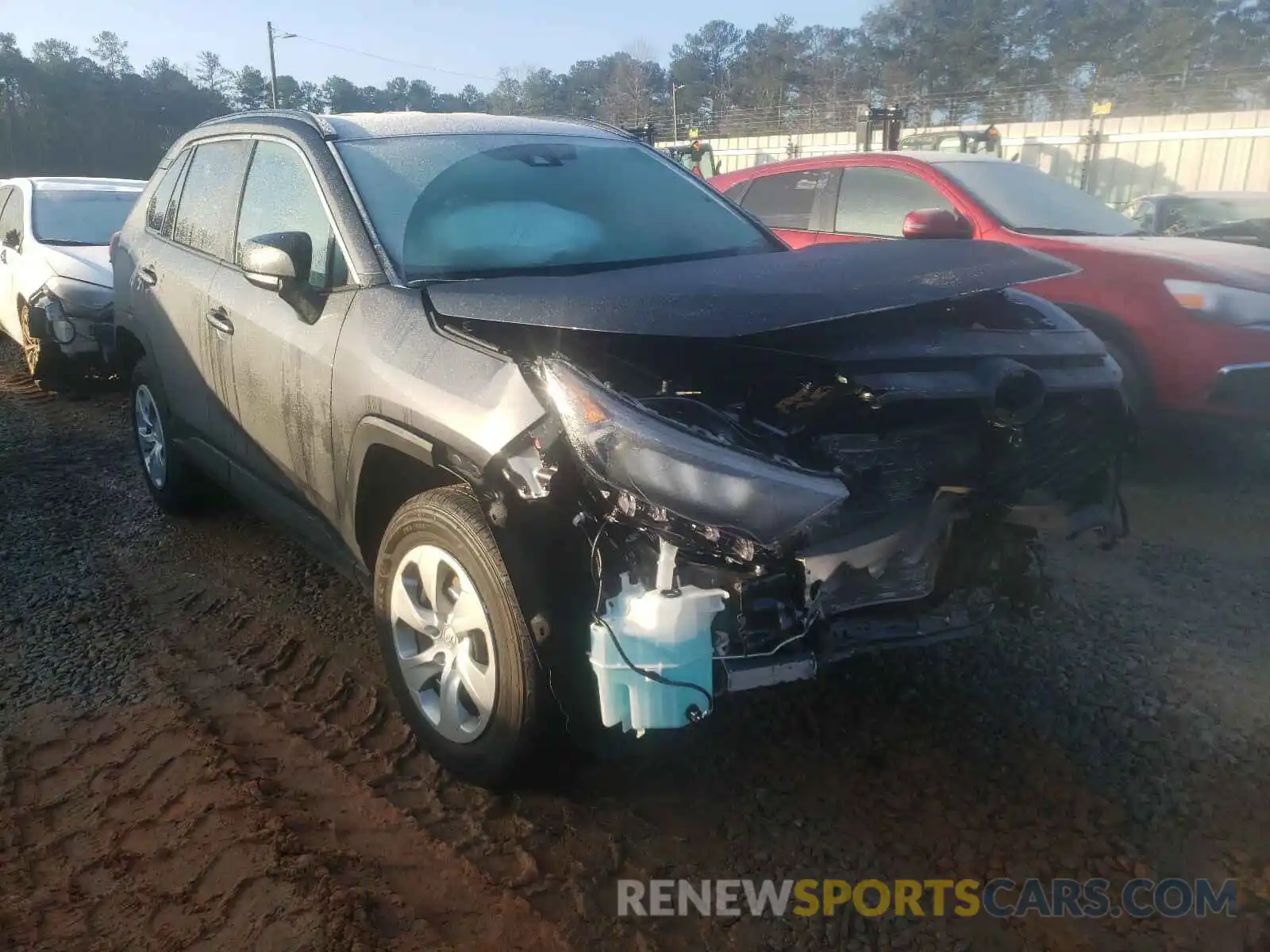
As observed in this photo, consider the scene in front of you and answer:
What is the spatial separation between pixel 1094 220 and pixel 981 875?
17.1 feet

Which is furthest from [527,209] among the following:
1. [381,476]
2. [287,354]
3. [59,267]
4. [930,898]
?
[59,267]

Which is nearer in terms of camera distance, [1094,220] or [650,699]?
[650,699]

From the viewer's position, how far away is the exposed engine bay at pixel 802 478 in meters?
2.11

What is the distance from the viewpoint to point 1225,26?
3105cm

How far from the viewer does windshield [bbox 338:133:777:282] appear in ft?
10.1

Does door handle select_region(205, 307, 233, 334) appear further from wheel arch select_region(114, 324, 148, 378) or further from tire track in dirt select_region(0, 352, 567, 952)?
tire track in dirt select_region(0, 352, 567, 952)

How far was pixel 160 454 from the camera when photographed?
4.71m

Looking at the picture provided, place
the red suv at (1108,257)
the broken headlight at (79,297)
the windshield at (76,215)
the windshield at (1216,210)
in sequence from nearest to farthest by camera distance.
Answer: the red suv at (1108,257)
the broken headlight at (79,297)
the windshield at (76,215)
the windshield at (1216,210)

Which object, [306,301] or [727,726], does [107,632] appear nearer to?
[306,301]

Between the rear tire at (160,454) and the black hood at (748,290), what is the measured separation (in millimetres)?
2410

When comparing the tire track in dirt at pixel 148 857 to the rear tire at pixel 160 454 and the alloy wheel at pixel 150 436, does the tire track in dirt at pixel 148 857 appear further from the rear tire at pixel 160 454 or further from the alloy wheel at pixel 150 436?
the alloy wheel at pixel 150 436

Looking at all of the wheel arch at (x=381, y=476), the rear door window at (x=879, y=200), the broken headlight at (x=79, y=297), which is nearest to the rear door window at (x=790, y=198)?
the rear door window at (x=879, y=200)

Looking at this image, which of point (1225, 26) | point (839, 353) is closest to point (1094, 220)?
point (839, 353)

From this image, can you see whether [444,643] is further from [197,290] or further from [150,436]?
[150,436]
